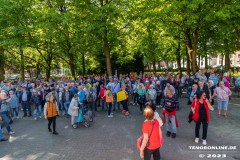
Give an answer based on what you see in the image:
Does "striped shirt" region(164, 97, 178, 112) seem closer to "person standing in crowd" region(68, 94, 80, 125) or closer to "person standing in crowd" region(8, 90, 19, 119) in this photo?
"person standing in crowd" region(68, 94, 80, 125)

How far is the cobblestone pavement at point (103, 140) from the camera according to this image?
21.8ft

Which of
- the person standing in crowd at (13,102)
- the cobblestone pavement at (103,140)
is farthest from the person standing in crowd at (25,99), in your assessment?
the cobblestone pavement at (103,140)

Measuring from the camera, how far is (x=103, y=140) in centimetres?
792

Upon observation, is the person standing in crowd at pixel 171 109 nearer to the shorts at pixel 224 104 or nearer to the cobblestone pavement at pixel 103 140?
the cobblestone pavement at pixel 103 140

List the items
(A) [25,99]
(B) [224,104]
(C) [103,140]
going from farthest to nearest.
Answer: (A) [25,99] → (B) [224,104] → (C) [103,140]

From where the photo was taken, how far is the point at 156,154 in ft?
15.8

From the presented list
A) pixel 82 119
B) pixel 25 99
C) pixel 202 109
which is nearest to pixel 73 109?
pixel 82 119

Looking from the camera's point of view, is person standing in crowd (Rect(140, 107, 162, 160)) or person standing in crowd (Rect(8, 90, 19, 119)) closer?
person standing in crowd (Rect(140, 107, 162, 160))

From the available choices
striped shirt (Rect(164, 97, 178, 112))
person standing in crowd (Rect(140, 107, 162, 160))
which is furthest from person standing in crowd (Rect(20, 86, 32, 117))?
person standing in crowd (Rect(140, 107, 162, 160))

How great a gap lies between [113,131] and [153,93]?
334 centimetres

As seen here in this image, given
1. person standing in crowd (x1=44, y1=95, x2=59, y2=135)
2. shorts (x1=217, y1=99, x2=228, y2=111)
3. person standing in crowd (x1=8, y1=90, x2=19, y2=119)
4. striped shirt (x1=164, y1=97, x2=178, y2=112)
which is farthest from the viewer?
person standing in crowd (x1=8, y1=90, x2=19, y2=119)

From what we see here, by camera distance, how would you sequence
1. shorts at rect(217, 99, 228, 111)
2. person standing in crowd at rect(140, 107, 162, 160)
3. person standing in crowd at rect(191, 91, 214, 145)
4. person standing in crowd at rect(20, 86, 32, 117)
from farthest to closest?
1. person standing in crowd at rect(20, 86, 32, 117)
2. shorts at rect(217, 99, 228, 111)
3. person standing in crowd at rect(191, 91, 214, 145)
4. person standing in crowd at rect(140, 107, 162, 160)

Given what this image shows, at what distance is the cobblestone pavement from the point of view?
6645mm

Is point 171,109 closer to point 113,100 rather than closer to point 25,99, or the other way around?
point 113,100
